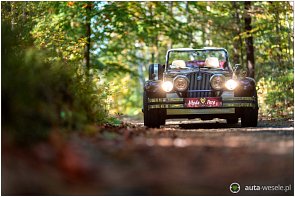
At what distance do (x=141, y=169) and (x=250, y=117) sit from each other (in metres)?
5.96

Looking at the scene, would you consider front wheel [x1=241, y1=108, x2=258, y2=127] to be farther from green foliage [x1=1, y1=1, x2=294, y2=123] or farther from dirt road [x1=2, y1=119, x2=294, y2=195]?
dirt road [x1=2, y1=119, x2=294, y2=195]

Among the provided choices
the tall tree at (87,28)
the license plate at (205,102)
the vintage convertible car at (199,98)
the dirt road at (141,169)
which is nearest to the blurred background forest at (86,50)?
the tall tree at (87,28)

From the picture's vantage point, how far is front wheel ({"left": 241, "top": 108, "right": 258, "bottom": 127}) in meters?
9.53

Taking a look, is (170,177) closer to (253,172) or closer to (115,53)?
(253,172)

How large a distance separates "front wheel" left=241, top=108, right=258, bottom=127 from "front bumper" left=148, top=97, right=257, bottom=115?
158 mm

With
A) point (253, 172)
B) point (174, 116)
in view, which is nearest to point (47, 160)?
point (253, 172)

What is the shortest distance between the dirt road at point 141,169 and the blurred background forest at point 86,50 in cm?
66

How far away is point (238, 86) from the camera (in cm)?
946

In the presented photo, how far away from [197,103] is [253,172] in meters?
5.24

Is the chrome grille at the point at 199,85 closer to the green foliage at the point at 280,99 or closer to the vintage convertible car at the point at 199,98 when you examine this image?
the vintage convertible car at the point at 199,98

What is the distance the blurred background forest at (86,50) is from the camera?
16.4 feet
